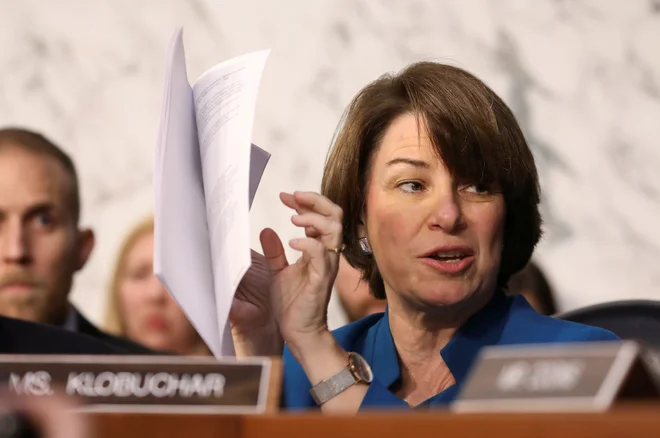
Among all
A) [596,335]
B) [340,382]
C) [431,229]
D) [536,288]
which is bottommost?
[536,288]

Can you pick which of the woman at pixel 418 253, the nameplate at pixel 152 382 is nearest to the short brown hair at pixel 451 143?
the woman at pixel 418 253

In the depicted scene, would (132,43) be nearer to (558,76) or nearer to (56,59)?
(56,59)

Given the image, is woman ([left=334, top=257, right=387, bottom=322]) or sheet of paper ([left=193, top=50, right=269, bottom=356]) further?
woman ([left=334, top=257, right=387, bottom=322])

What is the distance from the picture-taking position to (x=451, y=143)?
1.63 m

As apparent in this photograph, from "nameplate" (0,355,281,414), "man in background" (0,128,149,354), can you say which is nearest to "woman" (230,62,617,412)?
"nameplate" (0,355,281,414)

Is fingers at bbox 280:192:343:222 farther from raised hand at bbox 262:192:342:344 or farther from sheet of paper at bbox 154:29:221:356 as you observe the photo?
sheet of paper at bbox 154:29:221:356

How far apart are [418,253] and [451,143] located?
181 millimetres

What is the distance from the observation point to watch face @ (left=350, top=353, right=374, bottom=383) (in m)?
1.57

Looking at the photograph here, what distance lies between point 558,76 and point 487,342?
1.76m

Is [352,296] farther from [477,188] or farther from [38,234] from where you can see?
[477,188]

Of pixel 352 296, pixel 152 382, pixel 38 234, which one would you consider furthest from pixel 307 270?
pixel 38 234

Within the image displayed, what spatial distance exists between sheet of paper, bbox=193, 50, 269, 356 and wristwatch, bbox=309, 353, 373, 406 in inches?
8.7

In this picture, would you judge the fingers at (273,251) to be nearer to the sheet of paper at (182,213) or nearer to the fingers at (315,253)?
the fingers at (315,253)

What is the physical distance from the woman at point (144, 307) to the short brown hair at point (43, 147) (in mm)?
210
